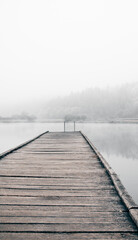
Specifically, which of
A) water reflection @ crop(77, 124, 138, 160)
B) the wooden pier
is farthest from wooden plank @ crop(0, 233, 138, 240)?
water reflection @ crop(77, 124, 138, 160)

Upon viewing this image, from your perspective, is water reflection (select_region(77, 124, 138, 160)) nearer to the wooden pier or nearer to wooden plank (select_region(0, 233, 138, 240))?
the wooden pier

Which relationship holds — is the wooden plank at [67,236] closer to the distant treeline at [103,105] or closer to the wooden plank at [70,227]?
the wooden plank at [70,227]

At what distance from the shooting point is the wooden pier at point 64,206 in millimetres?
2283

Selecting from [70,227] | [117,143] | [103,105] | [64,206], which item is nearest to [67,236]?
[70,227]

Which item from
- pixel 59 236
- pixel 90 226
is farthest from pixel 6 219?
pixel 90 226

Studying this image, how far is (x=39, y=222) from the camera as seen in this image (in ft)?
8.07

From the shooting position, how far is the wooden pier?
2.28 meters

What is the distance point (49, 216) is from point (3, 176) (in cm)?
195

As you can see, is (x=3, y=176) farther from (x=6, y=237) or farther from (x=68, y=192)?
(x=6, y=237)

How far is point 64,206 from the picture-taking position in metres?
2.87

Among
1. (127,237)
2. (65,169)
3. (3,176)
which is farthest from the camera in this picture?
(65,169)

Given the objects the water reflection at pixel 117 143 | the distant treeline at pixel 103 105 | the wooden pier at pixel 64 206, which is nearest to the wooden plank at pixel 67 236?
the wooden pier at pixel 64 206

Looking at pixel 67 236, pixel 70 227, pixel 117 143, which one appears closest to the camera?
pixel 67 236

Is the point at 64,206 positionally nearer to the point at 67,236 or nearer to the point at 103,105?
the point at 67,236
